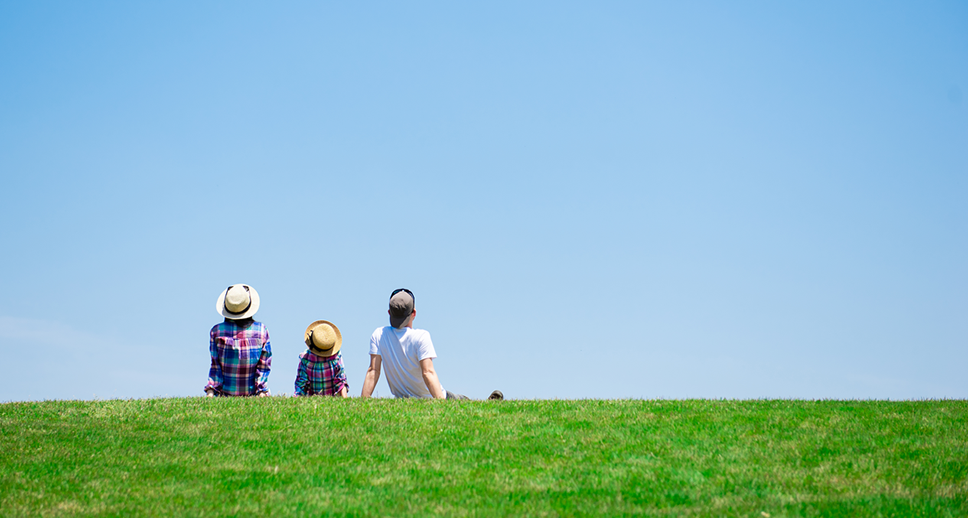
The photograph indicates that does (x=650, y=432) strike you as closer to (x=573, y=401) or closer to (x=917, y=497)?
(x=573, y=401)

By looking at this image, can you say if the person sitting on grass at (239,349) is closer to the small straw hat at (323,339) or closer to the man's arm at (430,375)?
the small straw hat at (323,339)

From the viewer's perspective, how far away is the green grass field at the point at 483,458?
8664 millimetres

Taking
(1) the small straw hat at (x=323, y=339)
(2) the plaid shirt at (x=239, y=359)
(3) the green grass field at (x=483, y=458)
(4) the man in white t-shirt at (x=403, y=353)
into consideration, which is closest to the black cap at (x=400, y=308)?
(4) the man in white t-shirt at (x=403, y=353)

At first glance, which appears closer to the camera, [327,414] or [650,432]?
[650,432]

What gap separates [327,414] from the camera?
1262cm

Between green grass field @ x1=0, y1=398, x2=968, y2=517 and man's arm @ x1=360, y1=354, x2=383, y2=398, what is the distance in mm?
293

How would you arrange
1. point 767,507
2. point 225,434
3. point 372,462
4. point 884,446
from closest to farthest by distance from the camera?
point 767,507
point 372,462
point 884,446
point 225,434

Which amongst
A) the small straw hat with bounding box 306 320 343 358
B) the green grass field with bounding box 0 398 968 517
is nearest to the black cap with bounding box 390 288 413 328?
the green grass field with bounding box 0 398 968 517

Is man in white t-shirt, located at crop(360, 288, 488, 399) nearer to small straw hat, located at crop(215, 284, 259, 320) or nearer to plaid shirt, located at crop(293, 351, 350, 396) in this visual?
plaid shirt, located at crop(293, 351, 350, 396)

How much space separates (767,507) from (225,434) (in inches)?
288

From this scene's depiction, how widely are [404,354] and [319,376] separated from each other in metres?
2.45

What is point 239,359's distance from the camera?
46.8ft

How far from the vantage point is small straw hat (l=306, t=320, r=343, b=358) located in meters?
14.5

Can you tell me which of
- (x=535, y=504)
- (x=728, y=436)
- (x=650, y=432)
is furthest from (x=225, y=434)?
(x=728, y=436)
